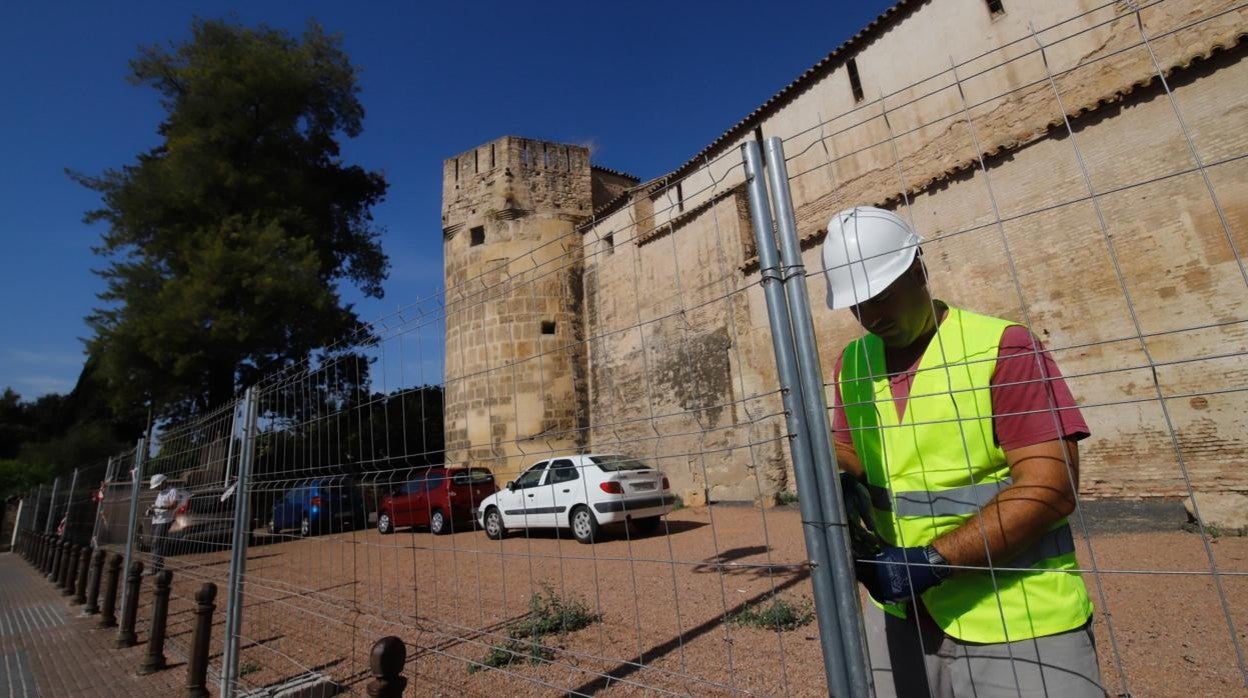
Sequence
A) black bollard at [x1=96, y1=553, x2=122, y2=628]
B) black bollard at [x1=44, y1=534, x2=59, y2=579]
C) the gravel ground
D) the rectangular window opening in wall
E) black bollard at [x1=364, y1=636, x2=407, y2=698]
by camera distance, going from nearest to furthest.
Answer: black bollard at [x1=364, y1=636, x2=407, y2=698] < the gravel ground < black bollard at [x1=96, y1=553, x2=122, y2=628] < black bollard at [x1=44, y1=534, x2=59, y2=579] < the rectangular window opening in wall

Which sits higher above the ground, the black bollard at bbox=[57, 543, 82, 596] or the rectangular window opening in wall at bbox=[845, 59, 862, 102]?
the rectangular window opening in wall at bbox=[845, 59, 862, 102]

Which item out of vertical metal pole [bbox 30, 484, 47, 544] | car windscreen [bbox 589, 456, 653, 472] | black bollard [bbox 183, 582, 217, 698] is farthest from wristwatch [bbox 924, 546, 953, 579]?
vertical metal pole [bbox 30, 484, 47, 544]

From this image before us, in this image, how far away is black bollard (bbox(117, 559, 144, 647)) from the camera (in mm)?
5383

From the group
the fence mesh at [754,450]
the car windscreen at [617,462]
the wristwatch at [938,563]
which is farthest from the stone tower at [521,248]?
the wristwatch at [938,563]

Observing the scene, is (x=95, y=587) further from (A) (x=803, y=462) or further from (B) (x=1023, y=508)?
(B) (x=1023, y=508)

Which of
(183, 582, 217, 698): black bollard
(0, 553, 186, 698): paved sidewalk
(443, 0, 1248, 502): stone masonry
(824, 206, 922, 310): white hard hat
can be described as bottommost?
(0, 553, 186, 698): paved sidewalk

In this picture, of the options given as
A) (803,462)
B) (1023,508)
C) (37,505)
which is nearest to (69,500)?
(37,505)

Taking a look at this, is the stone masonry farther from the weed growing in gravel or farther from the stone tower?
the weed growing in gravel

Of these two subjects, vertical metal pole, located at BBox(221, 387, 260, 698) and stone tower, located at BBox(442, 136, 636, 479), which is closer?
vertical metal pole, located at BBox(221, 387, 260, 698)

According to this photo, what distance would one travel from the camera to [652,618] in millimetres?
4848

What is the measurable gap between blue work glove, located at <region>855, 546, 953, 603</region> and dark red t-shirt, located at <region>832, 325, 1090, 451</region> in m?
0.35

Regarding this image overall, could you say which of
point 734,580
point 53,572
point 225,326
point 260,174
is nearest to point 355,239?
point 260,174

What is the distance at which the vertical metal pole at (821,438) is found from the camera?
4.91ft

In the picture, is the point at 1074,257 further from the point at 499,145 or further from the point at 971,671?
the point at 499,145
